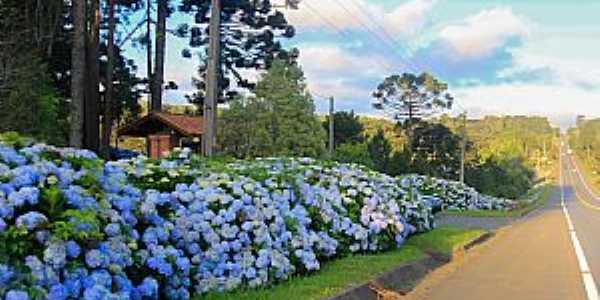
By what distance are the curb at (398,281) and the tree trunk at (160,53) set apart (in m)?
28.6

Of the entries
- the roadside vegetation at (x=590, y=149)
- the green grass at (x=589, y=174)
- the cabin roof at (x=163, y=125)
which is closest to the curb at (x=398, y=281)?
the cabin roof at (x=163, y=125)

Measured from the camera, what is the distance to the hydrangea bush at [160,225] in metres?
6.27

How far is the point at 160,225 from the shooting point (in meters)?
8.12

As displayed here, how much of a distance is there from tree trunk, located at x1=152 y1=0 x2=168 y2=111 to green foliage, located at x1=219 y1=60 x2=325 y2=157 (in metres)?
4.39

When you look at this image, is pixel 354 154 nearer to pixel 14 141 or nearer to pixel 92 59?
pixel 92 59

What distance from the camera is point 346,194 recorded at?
15.8 meters

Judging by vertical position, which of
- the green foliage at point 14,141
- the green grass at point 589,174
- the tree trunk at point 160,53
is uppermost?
the tree trunk at point 160,53

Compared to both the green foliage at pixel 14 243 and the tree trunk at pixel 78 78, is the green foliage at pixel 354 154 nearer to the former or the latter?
the tree trunk at pixel 78 78

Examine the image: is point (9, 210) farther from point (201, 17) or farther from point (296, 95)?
point (201, 17)

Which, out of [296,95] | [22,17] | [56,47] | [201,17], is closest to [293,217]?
[22,17]

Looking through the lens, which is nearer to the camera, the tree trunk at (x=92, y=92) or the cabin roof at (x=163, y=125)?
the tree trunk at (x=92, y=92)

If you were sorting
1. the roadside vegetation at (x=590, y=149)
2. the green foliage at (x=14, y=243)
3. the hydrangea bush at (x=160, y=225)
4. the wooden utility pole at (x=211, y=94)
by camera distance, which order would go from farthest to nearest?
the roadside vegetation at (x=590, y=149) → the wooden utility pole at (x=211, y=94) → the hydrangea bush at (x=160, y=225) → the green foliage at (x=14, y=243)

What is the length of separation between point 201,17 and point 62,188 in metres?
39.7

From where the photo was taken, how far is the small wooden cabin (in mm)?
34156
